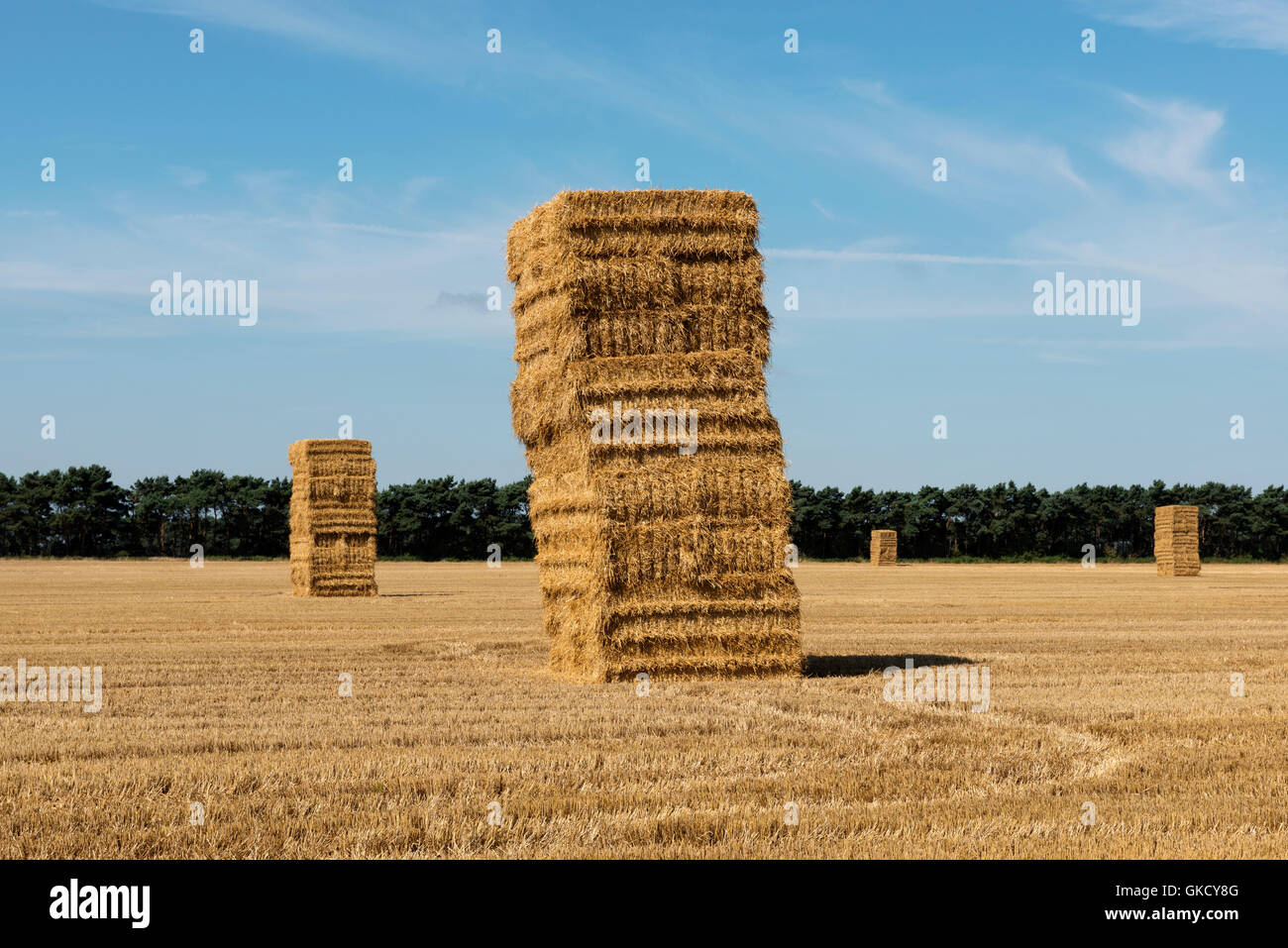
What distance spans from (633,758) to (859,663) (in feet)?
→ 24.7

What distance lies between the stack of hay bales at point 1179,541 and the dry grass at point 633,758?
3787 centimetres

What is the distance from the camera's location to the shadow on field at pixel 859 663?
14773 millimetres

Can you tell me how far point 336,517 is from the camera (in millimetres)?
32594

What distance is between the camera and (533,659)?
1680 centimetres

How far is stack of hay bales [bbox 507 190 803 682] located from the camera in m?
13.8

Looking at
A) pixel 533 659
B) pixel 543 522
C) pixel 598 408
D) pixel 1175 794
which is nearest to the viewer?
pixel 1175 794

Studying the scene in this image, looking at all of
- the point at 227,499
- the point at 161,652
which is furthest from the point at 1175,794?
the point at 227,499

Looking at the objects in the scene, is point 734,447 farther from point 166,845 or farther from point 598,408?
point 166,845

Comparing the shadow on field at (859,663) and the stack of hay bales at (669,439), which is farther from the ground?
the stack of hay bales at (669,439)

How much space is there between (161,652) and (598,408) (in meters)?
7.09

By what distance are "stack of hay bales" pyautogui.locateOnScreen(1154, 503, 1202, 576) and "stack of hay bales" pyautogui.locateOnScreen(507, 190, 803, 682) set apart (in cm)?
4405

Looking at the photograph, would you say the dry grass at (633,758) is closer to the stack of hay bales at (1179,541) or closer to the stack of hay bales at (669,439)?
the stack of hay bales at (669,439)

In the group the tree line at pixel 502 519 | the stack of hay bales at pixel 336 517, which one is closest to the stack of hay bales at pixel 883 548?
the tree line at pixel 502 519

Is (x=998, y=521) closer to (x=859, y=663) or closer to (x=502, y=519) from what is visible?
(x=502, y=519)
